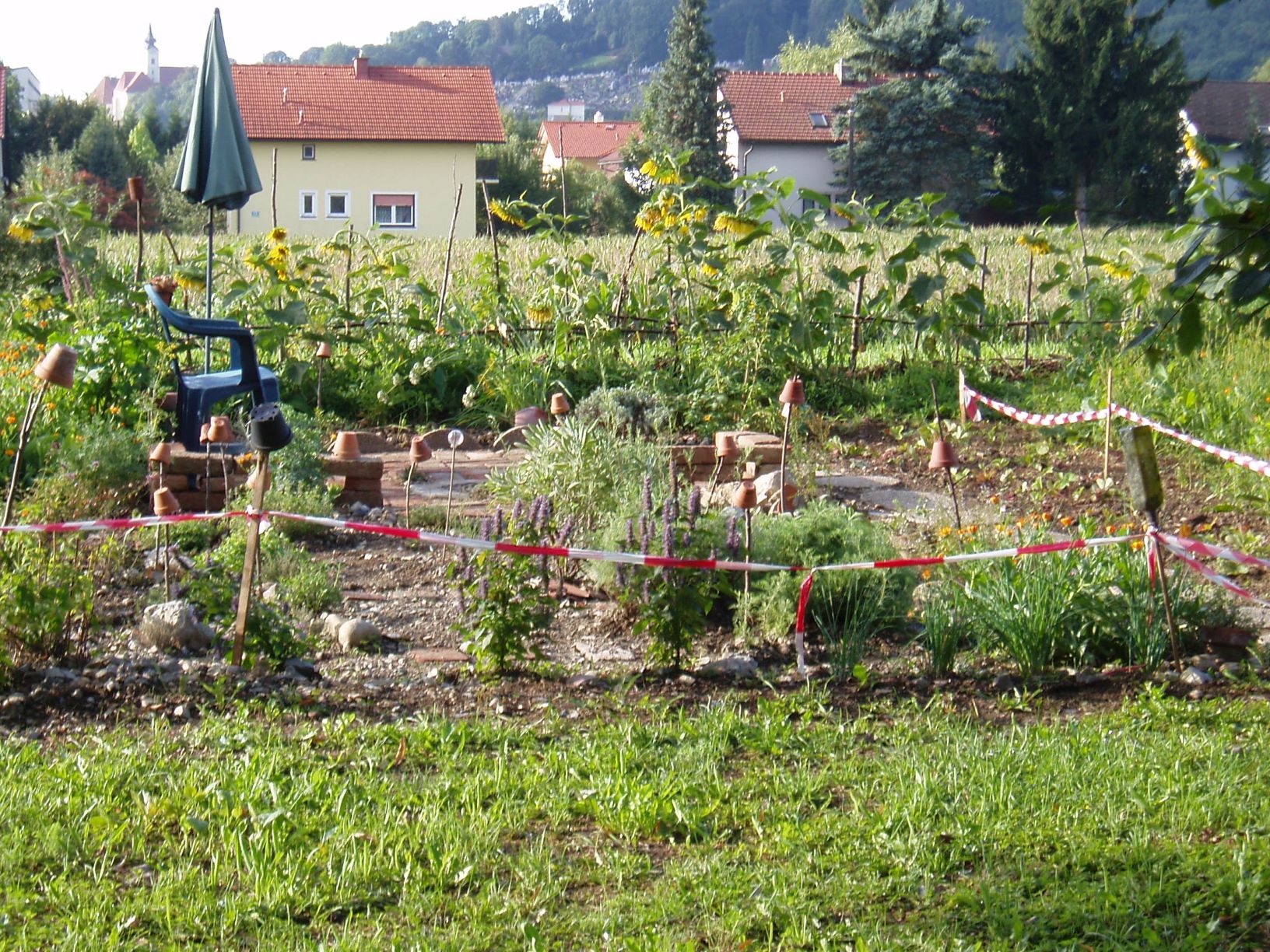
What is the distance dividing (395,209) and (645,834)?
41829mm

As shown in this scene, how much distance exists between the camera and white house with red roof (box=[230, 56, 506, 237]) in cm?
4219

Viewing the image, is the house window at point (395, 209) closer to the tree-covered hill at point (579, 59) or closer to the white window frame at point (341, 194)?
the white window frame at point (341, 194)

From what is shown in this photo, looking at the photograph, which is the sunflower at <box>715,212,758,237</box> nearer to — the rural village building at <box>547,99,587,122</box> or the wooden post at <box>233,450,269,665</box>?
the wooden post at <box>233,450,269,665</box>

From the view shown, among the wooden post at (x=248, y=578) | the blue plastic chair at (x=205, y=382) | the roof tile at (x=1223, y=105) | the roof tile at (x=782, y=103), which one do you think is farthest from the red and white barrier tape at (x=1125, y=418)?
the roof tile at (x=1223, y=105)

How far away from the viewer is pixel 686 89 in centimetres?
4747

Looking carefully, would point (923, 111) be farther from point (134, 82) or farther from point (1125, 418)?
point (134, 82)

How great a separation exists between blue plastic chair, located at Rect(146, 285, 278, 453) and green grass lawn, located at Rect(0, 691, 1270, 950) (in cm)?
337

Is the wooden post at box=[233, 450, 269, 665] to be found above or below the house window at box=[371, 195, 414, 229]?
below

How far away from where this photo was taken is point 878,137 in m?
43.2

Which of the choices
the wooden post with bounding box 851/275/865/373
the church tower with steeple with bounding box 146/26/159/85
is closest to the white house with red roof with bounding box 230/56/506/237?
the wooden post with bounding box 851/275/865/373

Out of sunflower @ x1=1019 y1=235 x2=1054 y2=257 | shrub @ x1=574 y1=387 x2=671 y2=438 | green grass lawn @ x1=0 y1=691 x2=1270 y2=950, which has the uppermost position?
sunflower @ x1=1019 y1=235 x2=1054 y2=257

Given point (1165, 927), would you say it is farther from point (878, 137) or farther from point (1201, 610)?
point (878, 137)

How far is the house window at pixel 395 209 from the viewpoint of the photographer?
42750mm

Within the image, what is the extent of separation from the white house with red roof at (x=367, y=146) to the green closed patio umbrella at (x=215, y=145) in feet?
111
